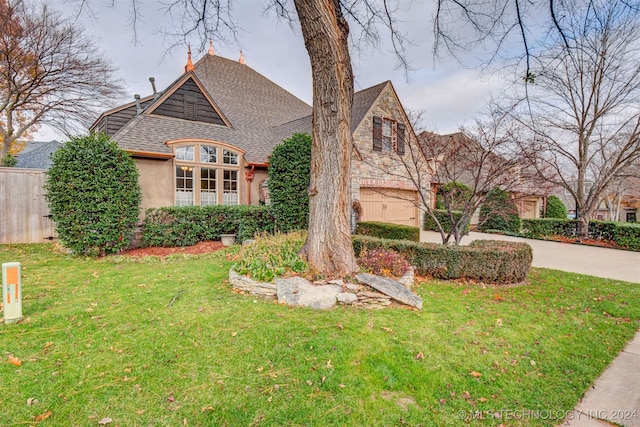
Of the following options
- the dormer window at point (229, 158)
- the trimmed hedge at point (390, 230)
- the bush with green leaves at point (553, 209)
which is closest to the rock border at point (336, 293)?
the trimmed hedge at point (390, 230)

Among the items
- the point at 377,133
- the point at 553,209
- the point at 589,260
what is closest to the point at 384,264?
the point at 589,260

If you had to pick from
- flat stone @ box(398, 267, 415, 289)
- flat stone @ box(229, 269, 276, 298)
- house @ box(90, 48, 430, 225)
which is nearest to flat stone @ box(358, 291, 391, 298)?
flat stone @ box(398, 267, 415, 289)

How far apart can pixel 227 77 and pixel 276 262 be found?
14.9 m

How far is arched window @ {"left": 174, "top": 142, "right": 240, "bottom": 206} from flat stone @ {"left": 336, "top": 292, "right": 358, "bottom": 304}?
7295 millimetres

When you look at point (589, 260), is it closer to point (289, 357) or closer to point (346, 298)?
point (346, 298)

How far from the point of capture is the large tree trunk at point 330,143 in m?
4.86

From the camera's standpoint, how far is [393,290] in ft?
14.5

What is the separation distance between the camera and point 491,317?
4121 millimetres

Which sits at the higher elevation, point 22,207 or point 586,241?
point 22,207

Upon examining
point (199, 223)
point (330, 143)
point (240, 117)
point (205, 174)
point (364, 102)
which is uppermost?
point (364, 102)

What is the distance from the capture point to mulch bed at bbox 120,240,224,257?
792cm

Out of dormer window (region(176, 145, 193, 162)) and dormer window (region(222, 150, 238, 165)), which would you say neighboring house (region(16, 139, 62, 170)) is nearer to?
dormer window (region(176, 145, 193, 162))

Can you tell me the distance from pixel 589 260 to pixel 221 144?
11.8 metres

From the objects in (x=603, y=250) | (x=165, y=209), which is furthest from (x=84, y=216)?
(x=603, y=250)
